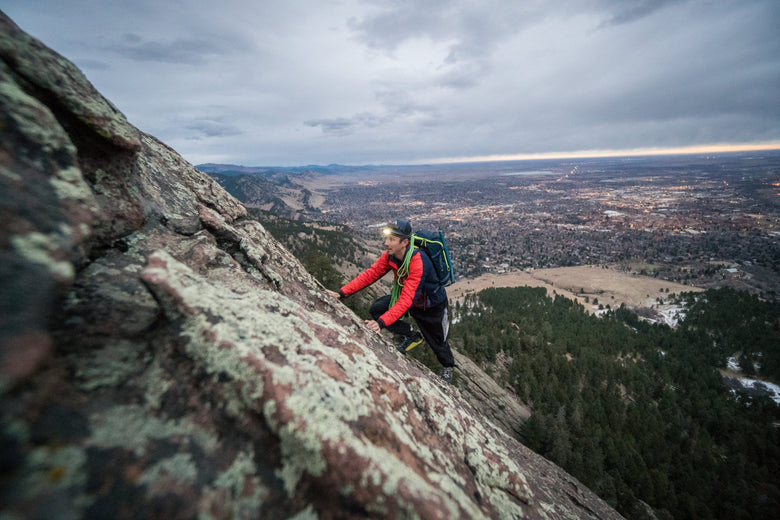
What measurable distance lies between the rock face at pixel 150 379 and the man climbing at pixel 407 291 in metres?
1.92

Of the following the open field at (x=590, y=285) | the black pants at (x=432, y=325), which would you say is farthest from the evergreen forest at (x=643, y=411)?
the open field at (x=590, y=285)

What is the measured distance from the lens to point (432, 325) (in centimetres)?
776

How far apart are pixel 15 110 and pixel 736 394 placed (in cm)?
9086

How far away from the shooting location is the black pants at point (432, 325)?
7652mm

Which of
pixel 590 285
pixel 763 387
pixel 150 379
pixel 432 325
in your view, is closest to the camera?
pixel 150 379

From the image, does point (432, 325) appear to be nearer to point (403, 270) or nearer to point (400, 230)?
point (403, 270)

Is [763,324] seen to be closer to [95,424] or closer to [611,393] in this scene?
[611,393]

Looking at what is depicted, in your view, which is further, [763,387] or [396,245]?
[763,387]

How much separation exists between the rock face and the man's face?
9.19ft

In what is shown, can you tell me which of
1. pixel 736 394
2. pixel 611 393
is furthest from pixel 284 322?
pixel 736 394

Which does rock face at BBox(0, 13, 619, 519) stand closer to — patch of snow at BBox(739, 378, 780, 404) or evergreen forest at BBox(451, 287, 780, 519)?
evergreen forest at BBox(451, 287, 780, 519)

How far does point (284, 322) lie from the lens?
13.2ft

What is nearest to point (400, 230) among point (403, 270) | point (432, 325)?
point (403, 270)

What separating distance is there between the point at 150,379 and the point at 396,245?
16.8 ft
